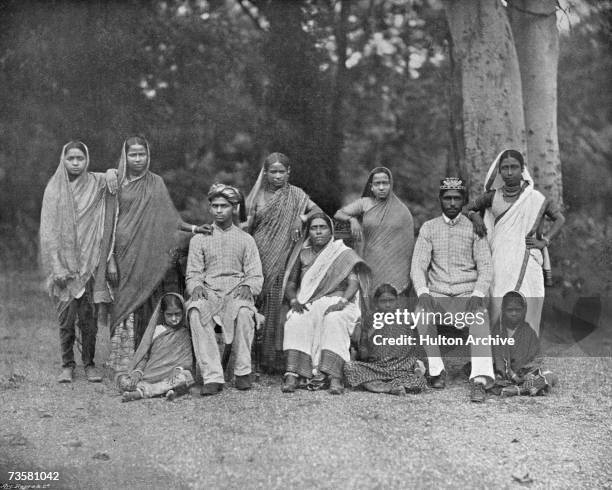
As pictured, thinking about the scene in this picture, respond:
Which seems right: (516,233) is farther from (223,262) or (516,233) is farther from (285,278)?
(223,262)

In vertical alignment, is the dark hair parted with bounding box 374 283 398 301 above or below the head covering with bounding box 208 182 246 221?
below

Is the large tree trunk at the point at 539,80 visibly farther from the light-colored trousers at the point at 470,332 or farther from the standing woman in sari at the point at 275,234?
the standing woman in sari at the point at 275,234

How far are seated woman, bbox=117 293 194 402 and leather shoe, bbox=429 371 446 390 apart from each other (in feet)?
5.00

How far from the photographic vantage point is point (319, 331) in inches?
186

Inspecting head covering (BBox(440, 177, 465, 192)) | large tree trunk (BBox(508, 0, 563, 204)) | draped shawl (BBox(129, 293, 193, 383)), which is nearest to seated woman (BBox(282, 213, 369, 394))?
draped shawl (BBox(129, 293, 193, 383))

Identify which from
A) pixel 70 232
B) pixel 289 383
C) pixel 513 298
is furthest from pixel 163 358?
pixel 513 298

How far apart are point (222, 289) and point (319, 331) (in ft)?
2.25

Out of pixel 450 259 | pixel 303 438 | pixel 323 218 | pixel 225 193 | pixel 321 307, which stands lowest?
pixel 303 438

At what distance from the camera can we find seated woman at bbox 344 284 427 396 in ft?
15.2

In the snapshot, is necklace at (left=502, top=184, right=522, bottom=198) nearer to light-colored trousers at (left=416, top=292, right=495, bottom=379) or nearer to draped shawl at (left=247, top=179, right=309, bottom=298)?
light-colored trousers at (left=416, top=292, right=495, bottom=379)

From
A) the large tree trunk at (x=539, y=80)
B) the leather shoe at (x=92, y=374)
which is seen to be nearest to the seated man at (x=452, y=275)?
the large tree trunk at (x=539, y=80)

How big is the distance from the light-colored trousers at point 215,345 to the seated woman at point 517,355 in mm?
1580

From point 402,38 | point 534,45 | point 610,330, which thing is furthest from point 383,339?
point 402,38

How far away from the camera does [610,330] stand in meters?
6.43
